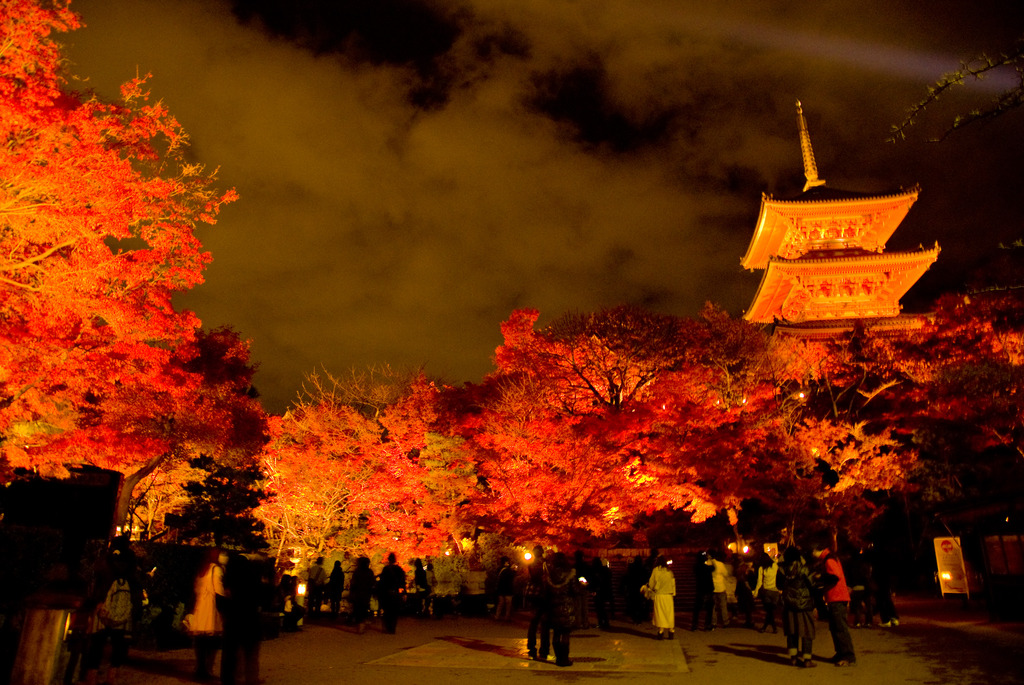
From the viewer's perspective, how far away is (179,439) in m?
16.2

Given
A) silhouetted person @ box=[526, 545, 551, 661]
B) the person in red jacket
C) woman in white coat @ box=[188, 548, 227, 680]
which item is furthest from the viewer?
silhouetted person @ box=[526, 545, 551, 661]

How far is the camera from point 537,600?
887 centimetres

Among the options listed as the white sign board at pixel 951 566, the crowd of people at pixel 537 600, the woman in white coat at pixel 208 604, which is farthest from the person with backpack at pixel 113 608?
the white sign board at pixel 951 566

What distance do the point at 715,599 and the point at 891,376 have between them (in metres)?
12.9

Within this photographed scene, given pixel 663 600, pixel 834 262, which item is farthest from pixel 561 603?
pixel 834 262

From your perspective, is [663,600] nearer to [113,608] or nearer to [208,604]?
[208,604]

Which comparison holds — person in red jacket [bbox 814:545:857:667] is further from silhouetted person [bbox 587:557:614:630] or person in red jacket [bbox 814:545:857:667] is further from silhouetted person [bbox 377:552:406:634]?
silhouetted person [bbox 377:552:406:634]

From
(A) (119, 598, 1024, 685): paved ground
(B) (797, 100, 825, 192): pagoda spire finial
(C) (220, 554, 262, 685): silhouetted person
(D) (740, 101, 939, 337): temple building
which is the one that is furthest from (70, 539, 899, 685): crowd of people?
(B) (797, 100, 825, 192): pagoda spire finial

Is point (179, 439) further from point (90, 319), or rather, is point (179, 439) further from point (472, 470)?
point (472, 470)

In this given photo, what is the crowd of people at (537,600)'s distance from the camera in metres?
6.48

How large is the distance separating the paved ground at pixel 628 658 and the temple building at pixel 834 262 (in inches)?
750

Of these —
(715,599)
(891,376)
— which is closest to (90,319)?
(715,599)

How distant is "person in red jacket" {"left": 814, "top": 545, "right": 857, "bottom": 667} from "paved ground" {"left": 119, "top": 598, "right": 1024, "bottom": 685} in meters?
0.21

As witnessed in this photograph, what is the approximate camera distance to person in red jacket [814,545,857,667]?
26.9ft
